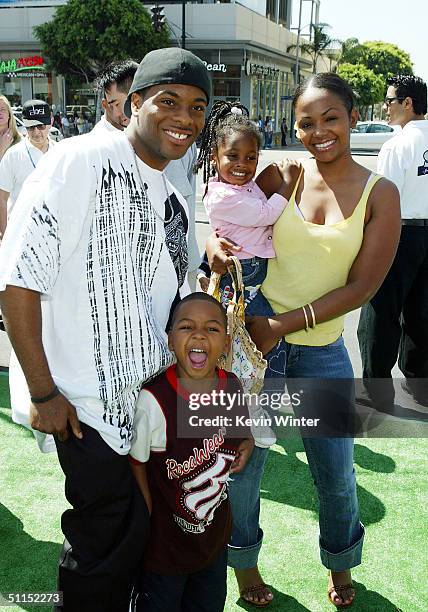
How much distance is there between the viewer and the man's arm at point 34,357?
1.69 m

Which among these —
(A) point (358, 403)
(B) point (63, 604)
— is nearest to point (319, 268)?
(B) point (63, 604)

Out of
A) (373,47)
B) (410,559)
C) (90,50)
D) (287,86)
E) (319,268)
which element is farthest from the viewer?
(373,47)

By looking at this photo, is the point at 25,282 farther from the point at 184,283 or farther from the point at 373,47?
the point at 373,47

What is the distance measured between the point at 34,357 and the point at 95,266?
11.6 inches

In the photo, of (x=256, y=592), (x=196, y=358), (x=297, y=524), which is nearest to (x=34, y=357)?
(x=196, y=358)

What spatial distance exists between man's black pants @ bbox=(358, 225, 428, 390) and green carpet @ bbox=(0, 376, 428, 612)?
0.71 m

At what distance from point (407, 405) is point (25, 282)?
142 inches

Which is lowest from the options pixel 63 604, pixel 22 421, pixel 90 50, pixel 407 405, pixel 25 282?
pixel 407 405

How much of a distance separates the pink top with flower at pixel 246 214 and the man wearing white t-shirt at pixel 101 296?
1.65ft

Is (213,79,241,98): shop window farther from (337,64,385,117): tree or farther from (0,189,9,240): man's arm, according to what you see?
(0,189,9,240): man's arm

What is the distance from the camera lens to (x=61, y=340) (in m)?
1.80

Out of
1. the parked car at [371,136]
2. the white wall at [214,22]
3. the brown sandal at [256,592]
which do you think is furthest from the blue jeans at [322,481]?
the white wall at [214,22]

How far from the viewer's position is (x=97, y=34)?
33688mm

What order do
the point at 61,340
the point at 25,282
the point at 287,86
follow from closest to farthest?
the point at 25,282
the point at 61,340
the point at 287,86
